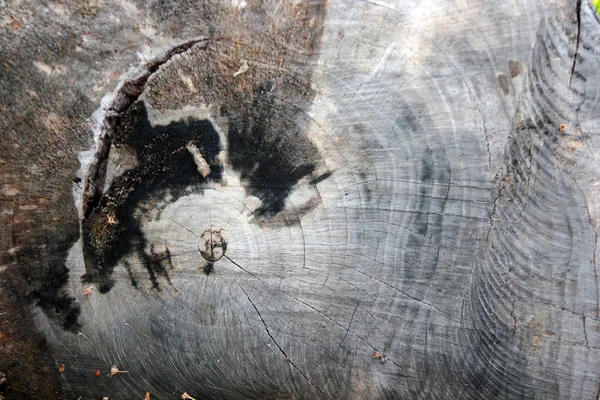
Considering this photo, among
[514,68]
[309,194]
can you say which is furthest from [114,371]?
[514,68]

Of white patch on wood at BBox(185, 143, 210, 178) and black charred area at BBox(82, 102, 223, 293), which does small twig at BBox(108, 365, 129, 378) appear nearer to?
black charred area at BBox(82, 102, 223, 293)

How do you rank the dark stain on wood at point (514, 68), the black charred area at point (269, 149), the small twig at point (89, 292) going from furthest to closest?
the small twig at point (89, 292), the black charred area at point (269, 149), the dark stain on wood at point (514, 68)

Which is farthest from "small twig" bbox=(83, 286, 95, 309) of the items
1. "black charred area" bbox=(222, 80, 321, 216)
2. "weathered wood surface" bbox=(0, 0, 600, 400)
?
"black charred area" bbox=(222, 80, 321, 216)

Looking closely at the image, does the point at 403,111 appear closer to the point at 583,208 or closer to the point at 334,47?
the point at 334,47

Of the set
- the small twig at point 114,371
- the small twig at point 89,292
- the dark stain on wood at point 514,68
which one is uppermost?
the dark stain on wood at point 514,68

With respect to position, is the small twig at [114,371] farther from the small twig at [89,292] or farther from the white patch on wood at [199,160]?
the white patch on wood at [199,160]

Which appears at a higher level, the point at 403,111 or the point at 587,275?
the point at 403,111

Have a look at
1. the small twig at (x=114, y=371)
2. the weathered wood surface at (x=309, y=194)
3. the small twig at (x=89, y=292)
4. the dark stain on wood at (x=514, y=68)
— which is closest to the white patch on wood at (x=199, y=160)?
the weathered wood surface at (x=309, y=194)

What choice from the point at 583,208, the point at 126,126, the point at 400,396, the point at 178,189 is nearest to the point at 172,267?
the point at 178,189
